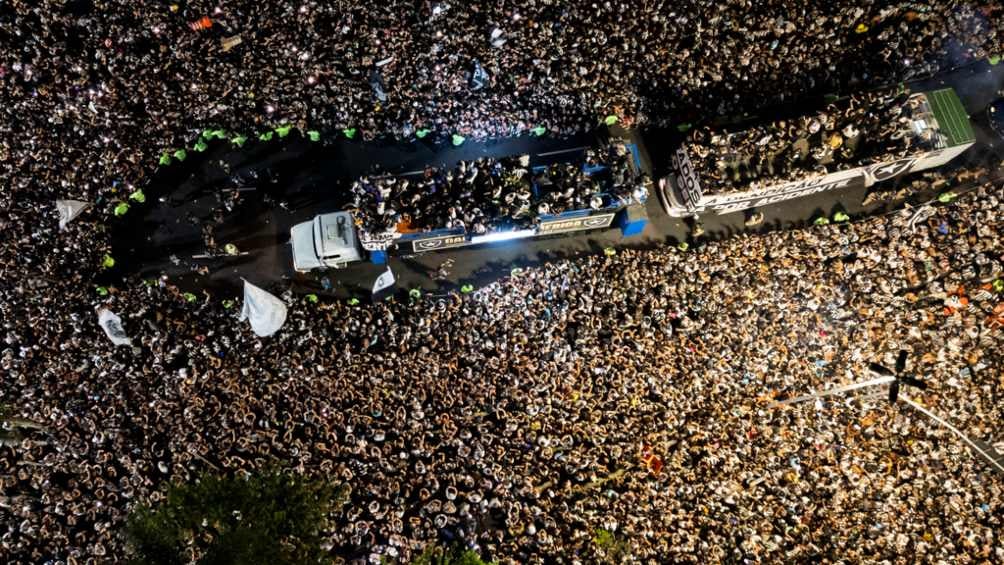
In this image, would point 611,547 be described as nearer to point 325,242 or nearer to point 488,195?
point 488,195

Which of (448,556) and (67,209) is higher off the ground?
(67,209)

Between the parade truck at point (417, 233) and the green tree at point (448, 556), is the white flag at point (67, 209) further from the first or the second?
the green tree at point (448, 556)

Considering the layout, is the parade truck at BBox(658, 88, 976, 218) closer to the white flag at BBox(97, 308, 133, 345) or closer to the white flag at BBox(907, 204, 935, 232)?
the white flag at BBox(907, 204, 935, 232)

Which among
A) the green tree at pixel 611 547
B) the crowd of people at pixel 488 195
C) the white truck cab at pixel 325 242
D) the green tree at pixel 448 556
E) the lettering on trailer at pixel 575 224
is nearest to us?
the green tree at pixel 448 556

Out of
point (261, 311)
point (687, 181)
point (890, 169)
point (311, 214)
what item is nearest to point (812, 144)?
point (890, 169)

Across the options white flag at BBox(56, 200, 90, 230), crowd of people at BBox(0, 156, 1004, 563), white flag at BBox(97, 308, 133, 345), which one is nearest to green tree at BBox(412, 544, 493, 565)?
crowd of people at BBox(0, 156, 1004, 563)

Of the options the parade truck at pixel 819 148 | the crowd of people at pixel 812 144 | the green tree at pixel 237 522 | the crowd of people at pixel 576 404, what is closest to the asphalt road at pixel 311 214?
the crowd of people at pixel 576 404
